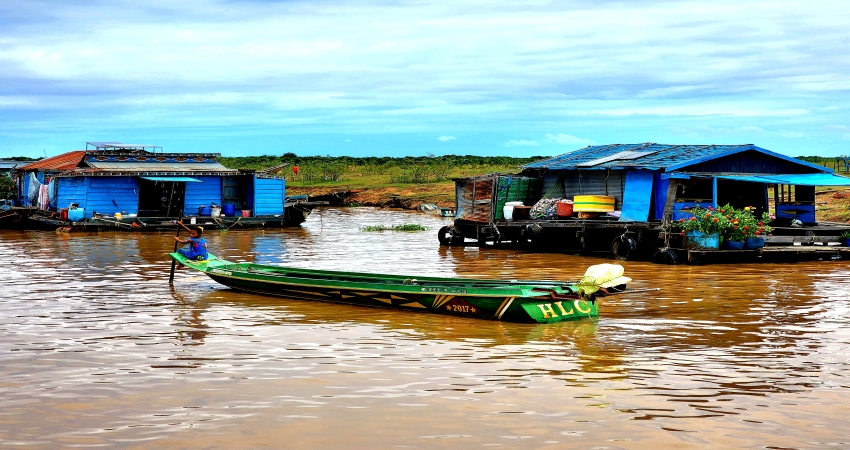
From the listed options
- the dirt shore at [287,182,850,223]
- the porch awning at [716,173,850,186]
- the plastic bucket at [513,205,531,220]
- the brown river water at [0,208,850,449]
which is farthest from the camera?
the dirt shore at [287,182,850,223]

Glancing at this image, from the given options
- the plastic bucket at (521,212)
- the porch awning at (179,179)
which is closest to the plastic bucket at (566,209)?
the plastic bucket at (521,212)

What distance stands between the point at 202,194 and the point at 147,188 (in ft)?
7.33

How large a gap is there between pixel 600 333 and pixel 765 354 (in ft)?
7.13

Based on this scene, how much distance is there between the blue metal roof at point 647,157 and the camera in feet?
75.8

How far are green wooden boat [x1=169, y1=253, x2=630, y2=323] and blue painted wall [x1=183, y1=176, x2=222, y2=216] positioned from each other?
22727 mm

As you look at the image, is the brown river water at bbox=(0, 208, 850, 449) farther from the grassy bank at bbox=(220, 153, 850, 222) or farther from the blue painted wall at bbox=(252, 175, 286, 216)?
the grassy bank at bbox=(220, 153, 850, 222)

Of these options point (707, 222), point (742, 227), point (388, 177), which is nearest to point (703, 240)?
point (707, 222)

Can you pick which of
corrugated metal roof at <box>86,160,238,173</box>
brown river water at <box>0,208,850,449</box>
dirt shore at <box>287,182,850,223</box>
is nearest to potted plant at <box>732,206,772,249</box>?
brown river water at <box>0,208,850,449</box>

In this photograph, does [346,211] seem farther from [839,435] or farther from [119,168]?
[839,435]

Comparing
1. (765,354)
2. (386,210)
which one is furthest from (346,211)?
(765,354)

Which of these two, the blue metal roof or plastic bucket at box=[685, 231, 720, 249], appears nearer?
plastic bucket at box=[685, 231, 720, 249]

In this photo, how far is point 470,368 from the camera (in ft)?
33.3

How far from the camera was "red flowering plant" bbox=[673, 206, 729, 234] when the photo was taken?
21.2 metres

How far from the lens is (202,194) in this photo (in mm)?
37844
